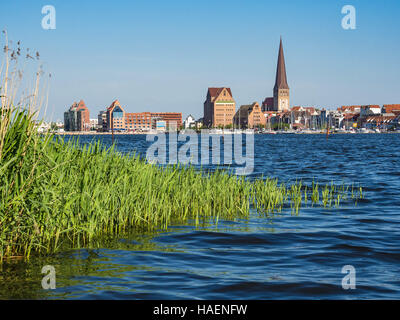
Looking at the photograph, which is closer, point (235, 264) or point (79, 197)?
point (235, 264)

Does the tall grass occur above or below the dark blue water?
above

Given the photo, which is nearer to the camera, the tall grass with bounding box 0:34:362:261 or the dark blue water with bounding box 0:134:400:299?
the dark blue water with bounding box 0:134:400:299

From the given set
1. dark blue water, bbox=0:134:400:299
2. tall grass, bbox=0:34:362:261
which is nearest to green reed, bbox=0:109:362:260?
tall grass, bbox=0:34:362:261

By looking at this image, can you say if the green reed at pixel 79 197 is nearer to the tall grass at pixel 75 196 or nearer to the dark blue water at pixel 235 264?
the tall grass at pixel 75 196

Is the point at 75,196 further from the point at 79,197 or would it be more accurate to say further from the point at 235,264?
the point at 235,264

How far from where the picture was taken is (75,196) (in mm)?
9477

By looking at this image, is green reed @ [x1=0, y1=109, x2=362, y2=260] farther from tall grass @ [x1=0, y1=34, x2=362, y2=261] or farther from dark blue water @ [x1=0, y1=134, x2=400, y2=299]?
dark blue water @ [x1=0, y1=134, x2=400, y2=299]

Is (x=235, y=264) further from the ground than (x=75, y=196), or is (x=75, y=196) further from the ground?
(x=75, y=196)

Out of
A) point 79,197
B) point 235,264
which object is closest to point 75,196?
point 79,197

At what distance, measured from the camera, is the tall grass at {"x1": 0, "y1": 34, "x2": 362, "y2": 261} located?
28.0 ft

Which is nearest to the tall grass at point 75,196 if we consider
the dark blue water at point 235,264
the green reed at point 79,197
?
the green reed at point 79,197

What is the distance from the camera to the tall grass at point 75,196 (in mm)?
8531

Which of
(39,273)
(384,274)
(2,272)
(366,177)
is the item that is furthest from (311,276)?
(366,177)
